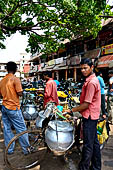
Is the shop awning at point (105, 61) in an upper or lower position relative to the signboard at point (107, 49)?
lower

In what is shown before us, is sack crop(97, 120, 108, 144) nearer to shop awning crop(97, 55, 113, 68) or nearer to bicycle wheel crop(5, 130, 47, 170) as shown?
bicycle wheel crop(5, 130, 47, 170)

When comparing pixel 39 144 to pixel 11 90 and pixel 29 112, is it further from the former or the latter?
pixel 29 112

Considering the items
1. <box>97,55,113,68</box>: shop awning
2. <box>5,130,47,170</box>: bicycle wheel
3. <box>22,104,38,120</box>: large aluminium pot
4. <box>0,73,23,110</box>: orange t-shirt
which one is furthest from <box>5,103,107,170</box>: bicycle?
<box>97,55,113,68</box>: shop awning

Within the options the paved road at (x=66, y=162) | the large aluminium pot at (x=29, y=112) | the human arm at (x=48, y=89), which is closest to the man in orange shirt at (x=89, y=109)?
the paved road at (x=66, y=162)

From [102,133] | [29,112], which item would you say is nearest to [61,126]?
[102,133]

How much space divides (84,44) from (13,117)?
1612cm

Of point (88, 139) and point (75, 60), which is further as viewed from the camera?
point (75, 60)

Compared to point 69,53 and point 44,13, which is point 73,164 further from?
point 69,53

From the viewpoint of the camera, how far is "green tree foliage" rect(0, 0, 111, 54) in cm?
521

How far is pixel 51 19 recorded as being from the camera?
6.60m

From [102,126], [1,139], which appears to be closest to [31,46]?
[1,139]

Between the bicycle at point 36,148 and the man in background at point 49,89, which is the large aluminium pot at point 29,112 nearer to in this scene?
the man in background at point 49,89

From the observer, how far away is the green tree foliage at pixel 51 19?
5207 mm

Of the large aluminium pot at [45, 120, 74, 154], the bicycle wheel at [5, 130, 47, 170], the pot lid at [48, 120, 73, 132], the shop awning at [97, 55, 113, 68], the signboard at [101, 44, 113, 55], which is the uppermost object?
the signboard at [101, 44, 113, 55]
